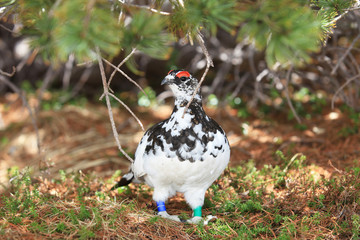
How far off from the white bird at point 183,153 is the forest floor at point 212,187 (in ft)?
0.60

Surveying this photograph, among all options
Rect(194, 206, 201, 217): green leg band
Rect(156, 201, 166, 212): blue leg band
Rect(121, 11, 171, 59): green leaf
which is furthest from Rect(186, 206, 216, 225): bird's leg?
Rect(121, 11, 171, 59): green leaf

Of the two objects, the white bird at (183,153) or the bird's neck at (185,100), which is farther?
the bird's neck at (185,100)

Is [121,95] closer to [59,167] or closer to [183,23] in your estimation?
[59,167]

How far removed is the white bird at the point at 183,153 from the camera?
2.28 meters

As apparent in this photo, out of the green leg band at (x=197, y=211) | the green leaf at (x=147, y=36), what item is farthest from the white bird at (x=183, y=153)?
the green leaf at (x=147, y=36)

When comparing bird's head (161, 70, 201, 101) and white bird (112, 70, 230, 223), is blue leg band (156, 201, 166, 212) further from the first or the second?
bird's head (161, 70, 201, 101)

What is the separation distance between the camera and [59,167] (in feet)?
12.6

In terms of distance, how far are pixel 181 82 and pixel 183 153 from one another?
18.3 inches

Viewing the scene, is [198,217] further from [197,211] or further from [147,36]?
[147,36]

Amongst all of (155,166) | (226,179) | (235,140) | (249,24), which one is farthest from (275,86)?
(249,24)

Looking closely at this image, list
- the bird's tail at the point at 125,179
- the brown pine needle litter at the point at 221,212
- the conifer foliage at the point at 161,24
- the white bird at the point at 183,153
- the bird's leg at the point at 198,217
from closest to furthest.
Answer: the conifer foliage at the point at 161,24
the brown pine needle litter at the point at 221,212
the white bird at the point at 183,153
the bird's leg at the point at 198,217
the bird's tail at the point at 125,179

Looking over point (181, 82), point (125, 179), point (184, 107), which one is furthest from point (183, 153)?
point (125, 179)

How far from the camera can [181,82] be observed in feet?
7.91

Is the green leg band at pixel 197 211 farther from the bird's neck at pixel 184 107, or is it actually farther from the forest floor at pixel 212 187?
the bird's neck at pixel 184 107
